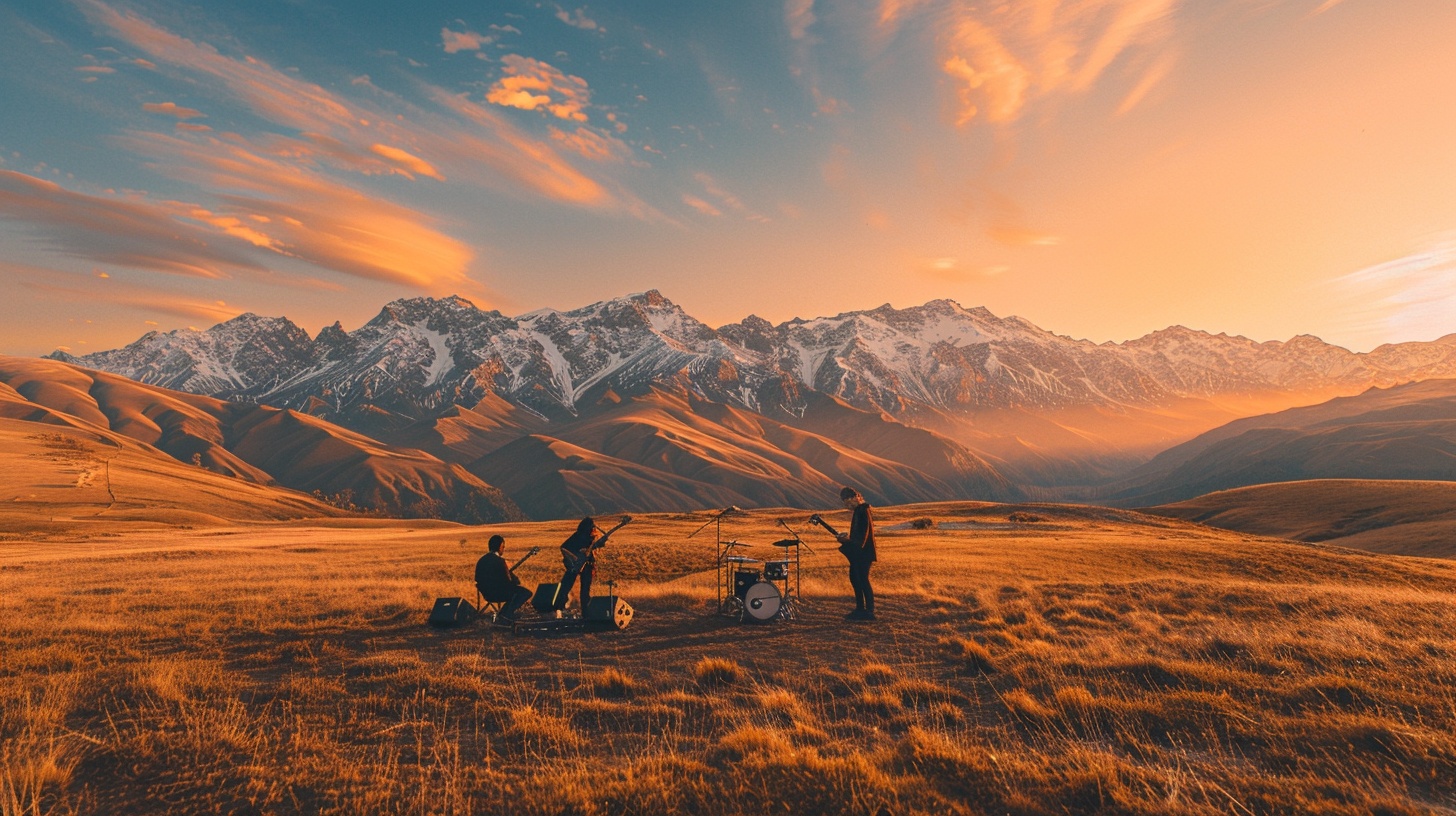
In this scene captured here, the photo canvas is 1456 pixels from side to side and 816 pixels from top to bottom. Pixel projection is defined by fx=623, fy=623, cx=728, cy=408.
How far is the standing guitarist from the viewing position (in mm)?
14719

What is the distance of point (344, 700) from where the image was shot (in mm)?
9766

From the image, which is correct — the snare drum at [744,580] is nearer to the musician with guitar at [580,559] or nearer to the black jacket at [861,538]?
the black jacket at [861,538]

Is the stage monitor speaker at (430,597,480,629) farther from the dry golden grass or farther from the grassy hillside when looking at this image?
the grassy hillside

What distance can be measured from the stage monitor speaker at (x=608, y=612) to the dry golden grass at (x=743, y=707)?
44cm

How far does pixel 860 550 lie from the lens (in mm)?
14922

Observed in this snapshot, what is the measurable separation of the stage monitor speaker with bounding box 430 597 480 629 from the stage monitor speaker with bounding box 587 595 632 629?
2.98 meters

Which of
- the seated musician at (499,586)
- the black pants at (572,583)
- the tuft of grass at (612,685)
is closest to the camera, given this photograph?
the tuft of grass at (612,685)

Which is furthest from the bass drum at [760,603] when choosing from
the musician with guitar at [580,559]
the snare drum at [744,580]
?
the musician with guitar at [580,559]

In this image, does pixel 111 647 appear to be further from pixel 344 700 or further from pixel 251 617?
pixel 344 700

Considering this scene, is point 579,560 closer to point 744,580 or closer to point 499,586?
point 499,586

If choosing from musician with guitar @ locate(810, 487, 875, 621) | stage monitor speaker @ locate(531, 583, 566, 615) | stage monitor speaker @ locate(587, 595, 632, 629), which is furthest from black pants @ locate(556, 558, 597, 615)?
musician with guitar @ locate(810, 487, 875, 621)

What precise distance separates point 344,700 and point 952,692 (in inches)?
378

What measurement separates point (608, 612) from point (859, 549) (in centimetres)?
608

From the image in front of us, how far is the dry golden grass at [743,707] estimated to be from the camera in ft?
21.5
